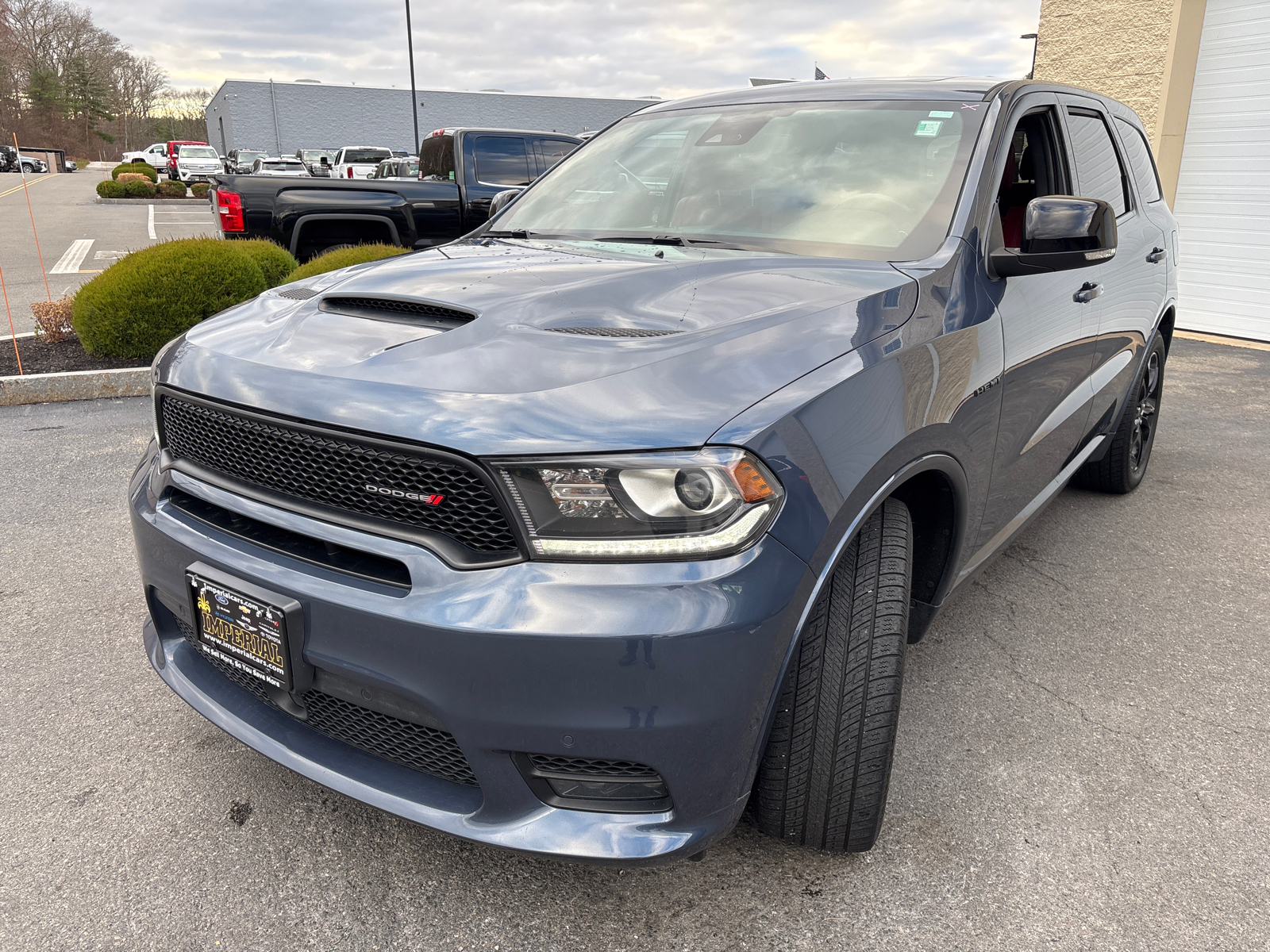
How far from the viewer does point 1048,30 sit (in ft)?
36.1

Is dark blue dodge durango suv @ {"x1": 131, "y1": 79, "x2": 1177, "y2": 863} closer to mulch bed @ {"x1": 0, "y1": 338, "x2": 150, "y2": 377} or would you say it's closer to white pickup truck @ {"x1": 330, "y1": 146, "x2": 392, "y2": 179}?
mulch bed @ {"x1": 0, "y1": 338, "x2": 150, "y2": 377}

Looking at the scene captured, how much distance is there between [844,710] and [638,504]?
2.23 ft

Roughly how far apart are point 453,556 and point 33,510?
3658 mm

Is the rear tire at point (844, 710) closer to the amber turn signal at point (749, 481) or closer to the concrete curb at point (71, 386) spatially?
the amber turn signal at point (749, 481)

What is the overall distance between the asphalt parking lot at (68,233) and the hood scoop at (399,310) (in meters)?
7.81

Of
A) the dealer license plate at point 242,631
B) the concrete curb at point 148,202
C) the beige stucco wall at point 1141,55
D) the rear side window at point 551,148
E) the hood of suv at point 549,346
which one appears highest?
the beige stucco wall at point 1141,55

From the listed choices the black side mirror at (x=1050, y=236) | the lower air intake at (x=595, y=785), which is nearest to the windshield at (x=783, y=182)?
the black side mirror at (x=1050, y=236)

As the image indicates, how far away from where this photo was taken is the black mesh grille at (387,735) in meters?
1.72

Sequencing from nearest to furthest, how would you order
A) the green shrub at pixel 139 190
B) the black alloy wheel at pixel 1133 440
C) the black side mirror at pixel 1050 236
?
1. the black side mirror at pixel 1050 236
2. the black alloy wheel at pixel 1133 440
3. the green shrub at pixel 139 190

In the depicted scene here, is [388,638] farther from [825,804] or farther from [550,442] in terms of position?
[825,804]

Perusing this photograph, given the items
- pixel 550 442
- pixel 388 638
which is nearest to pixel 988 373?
pixel 550 442

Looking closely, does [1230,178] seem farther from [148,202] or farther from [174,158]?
[174,158]

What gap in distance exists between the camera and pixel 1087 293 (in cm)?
305

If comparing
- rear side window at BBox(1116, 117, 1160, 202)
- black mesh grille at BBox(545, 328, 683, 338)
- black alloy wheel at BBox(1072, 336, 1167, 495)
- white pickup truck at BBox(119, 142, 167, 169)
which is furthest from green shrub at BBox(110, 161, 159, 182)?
black mesh grille at BBox(545, 328, 683, 338)
